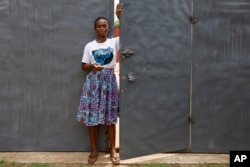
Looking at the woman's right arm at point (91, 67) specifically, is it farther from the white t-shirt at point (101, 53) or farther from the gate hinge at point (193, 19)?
the gate hinge at point (193, 19)

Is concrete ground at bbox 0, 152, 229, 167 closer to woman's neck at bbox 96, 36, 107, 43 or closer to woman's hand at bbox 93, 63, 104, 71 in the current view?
woman's hand at bbox 93, 63, 104, 71

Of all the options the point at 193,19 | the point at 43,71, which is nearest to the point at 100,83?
the point at 43,71

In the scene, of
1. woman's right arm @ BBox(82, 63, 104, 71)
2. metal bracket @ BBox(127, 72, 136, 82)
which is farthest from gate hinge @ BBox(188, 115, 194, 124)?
woman's right arm @ BBox(82, 63, 104, 71)

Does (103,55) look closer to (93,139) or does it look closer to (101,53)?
(101,53)

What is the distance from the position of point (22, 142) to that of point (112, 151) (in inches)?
45.6

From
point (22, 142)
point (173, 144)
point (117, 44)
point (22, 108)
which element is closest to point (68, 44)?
point (117, 44)

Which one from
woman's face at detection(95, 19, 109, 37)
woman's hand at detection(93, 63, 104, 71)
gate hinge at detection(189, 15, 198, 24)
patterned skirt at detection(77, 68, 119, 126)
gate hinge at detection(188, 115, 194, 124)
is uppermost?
gate hinge at detection(189, 15, 198, 24)

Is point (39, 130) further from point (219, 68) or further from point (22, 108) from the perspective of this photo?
point (219, 68)

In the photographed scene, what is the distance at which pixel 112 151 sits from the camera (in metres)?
5.21

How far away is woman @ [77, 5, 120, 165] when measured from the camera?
16.7 feet

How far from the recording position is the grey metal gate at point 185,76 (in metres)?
5.09

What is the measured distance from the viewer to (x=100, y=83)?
5.10m

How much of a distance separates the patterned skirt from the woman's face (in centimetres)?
43

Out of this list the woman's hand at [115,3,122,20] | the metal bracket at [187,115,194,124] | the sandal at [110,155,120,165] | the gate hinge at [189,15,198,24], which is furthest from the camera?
the metal bracket at [187,115,194,124]
